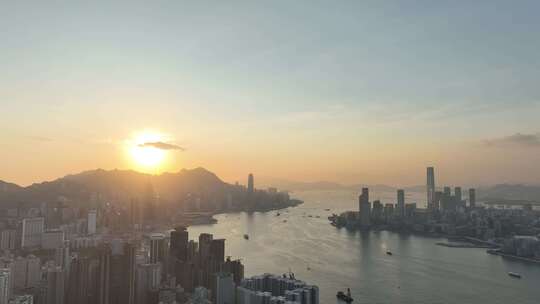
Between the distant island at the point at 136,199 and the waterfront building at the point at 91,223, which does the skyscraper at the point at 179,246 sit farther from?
the distant island at the point at 136,199

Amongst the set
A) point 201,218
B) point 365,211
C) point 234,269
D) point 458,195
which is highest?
point 458,195

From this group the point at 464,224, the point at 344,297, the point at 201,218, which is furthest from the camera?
the point at 201,218

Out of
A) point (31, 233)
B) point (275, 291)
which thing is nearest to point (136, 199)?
point (31, 233)

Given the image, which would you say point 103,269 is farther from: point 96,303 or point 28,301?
point 28,301

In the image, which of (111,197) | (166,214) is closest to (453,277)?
(166,214)

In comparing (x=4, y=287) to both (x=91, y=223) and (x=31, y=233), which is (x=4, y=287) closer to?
(x=31, y=233)

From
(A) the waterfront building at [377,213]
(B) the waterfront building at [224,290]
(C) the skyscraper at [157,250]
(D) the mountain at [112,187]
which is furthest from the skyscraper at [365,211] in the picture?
(B) the waterfront building at [224,290]
